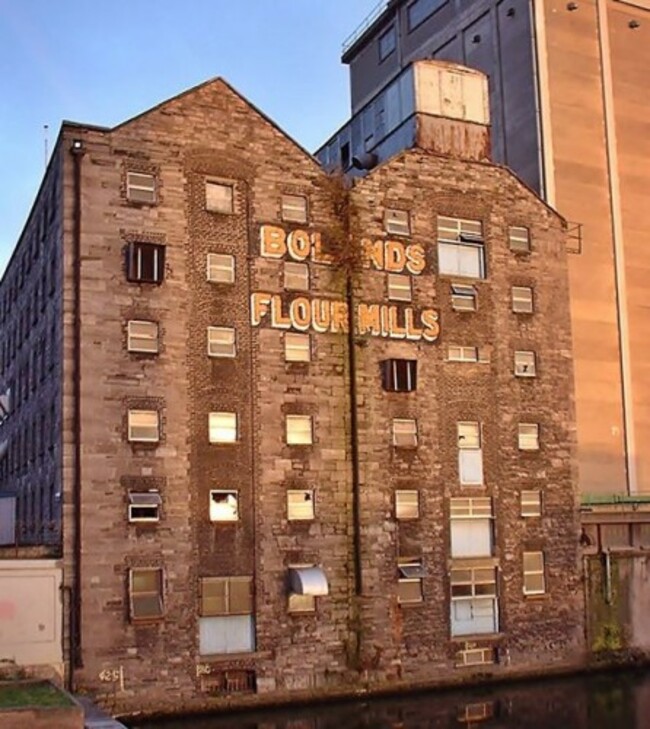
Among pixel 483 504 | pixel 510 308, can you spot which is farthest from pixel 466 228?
pixel 483 504

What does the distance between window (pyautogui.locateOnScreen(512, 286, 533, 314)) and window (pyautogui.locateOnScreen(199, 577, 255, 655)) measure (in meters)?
13.2

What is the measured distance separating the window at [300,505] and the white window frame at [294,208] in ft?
27.5

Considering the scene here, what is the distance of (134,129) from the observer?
30.9 metres

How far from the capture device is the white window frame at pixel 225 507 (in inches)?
1200

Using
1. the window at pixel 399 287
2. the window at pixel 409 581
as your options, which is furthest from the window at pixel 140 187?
the window at pixel 409 581

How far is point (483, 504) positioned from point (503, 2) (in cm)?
2405

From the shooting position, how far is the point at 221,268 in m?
31.6

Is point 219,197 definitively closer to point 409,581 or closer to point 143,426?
point 143,426

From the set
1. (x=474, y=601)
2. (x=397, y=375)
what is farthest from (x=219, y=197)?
(x=474, y=601)

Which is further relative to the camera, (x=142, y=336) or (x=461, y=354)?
(x=461, y=354)

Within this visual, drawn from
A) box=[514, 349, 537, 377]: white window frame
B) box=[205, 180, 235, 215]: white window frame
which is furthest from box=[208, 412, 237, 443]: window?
box=[514, 349, 537, 377]: white window frame

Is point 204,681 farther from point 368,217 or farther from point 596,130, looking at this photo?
point 596,130

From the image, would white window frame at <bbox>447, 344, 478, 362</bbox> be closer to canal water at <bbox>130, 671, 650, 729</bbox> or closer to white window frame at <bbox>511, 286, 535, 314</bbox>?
white window frame at <bbox>511, 286, 535, 314</bbox>

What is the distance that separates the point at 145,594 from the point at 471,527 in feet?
36.0
